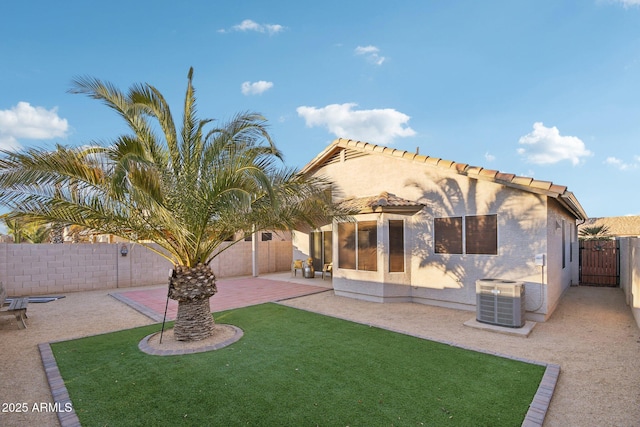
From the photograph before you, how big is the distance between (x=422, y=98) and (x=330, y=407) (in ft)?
66.1

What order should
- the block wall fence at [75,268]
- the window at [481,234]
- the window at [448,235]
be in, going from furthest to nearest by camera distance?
the block wall fence at [75,268]
the window at [448,235]
the window at [481,234]

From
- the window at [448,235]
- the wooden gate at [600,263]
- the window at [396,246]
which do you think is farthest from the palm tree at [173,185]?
the wooden gate at [600,263]

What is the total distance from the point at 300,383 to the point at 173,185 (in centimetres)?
507

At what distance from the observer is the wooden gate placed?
16.5 meters

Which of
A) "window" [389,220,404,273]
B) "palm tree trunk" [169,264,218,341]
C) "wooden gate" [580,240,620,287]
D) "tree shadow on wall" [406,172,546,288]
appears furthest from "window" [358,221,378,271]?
"wooden gate" [580,240,620,287]

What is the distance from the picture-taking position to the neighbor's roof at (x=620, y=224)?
117 feet

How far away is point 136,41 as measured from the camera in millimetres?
14516

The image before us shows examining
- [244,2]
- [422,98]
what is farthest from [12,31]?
[422,98]

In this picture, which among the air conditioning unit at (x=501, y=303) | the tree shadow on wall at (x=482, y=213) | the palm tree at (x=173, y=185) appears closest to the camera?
the palm tree at (x=173, y=185)

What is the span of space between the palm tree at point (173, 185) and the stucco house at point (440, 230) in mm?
4846

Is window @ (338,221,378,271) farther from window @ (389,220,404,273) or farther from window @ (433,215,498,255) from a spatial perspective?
window @ (433,215,498,255)

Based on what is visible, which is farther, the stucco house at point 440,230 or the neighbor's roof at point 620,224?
the neighbor's roof at point 620,224

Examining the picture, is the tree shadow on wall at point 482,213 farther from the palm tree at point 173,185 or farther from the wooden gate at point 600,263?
the wooden gate at point 600,263

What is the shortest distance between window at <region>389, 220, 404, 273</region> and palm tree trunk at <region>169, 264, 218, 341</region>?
708cm
